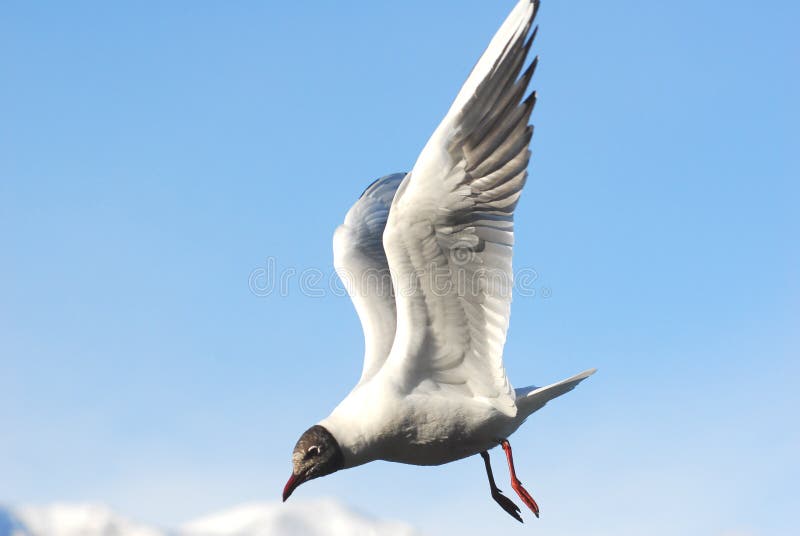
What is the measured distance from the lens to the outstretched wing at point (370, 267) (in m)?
9.72

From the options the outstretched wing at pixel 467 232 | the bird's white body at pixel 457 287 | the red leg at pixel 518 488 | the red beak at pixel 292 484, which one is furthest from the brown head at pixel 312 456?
the red leg at pixel 518 488

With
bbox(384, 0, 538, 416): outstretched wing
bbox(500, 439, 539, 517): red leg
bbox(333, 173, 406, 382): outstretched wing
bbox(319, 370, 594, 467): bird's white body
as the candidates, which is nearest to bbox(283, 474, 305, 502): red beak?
bbox(319, 370, 594, 467): bird's white body

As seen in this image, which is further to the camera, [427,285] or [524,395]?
[524,395]

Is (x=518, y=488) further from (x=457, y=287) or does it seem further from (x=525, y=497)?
(x=457, y=287)

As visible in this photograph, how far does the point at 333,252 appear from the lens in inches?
428

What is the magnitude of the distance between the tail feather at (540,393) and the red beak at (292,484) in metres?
1.83

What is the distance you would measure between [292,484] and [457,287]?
6.20ft

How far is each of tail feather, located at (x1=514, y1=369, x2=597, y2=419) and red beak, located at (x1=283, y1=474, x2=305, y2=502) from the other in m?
1.83

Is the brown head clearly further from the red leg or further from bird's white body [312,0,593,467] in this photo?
the red leg

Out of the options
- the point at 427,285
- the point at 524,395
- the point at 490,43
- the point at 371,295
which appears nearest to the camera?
the point at 490,43

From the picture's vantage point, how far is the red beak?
8.02 metres

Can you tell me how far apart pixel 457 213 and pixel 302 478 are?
2.27 metres

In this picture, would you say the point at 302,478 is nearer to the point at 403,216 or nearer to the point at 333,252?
the point at 403,216

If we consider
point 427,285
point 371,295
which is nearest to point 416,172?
point 427,285
